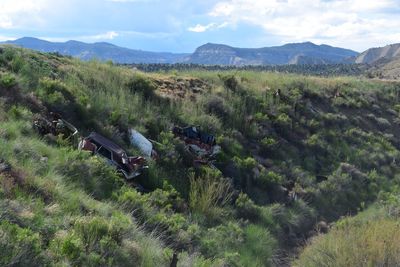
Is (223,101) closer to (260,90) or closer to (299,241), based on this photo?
(260,90)

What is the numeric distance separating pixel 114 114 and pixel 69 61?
356 cm

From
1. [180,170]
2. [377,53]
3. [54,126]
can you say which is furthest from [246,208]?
[377,53]

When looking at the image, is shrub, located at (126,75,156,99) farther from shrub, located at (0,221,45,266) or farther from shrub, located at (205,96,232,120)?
shrub, located at (0,221,45,266)

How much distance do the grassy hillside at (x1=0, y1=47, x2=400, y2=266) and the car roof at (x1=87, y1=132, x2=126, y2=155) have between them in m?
0.40

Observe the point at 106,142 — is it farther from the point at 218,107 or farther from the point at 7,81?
the point at 218,107

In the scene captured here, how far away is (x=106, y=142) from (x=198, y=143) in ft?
9.98

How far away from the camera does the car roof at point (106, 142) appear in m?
9.11

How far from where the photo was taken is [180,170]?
→ 10.3 meters

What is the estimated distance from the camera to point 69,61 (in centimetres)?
1316

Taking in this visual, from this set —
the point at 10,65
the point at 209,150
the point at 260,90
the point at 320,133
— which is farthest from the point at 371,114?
the point at 10,65

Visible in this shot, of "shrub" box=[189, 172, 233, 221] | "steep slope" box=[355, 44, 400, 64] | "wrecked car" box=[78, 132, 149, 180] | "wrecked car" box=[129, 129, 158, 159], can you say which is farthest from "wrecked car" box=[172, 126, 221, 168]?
"steep slope" box=[355, 44, 400, 64]

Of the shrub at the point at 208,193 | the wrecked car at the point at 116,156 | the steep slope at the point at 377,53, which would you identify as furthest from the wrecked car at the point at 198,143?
the steep slope at the point at 377,53

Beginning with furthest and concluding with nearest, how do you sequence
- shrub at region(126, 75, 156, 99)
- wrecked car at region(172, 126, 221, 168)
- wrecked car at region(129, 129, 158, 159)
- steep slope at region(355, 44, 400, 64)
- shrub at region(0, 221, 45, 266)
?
1. steep slope at region(355, 44, 400, 64)
2. shrub at region(126, 75, 156, 99)
3. wrecked car at region(172, 126, 221, 168)
4. wrecked car at region(129, 129, 158, 159)
5. shrub at region(0, 221, 45, 266)

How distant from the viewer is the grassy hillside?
5.68 metres
